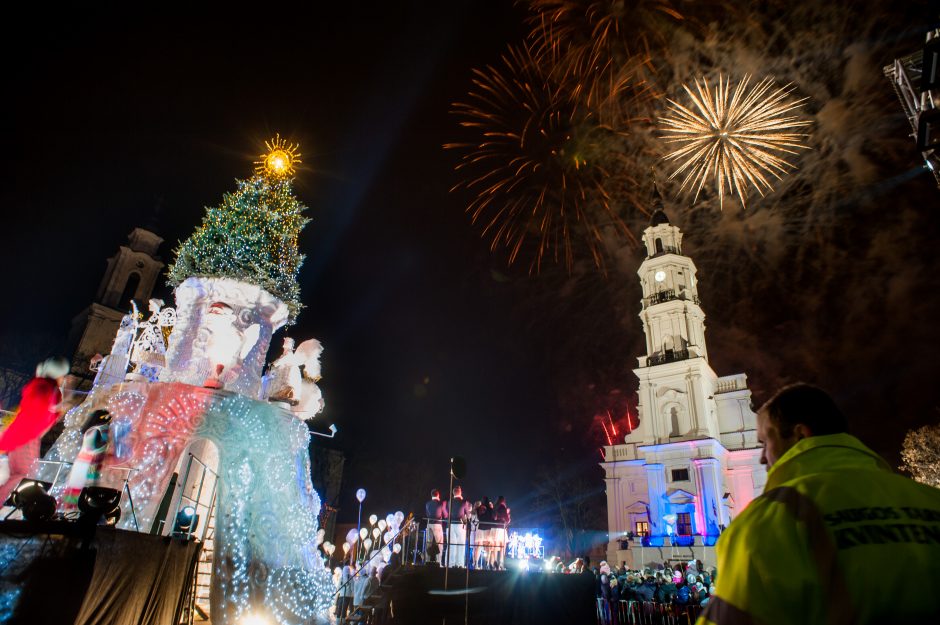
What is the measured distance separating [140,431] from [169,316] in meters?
4.48

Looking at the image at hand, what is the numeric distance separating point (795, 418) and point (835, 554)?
78 centimetres

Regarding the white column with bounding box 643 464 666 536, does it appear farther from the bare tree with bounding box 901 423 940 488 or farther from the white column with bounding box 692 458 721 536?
the bare tree with bounding box 901 423 940 488

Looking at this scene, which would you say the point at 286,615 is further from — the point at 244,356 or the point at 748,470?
the point at 748,470

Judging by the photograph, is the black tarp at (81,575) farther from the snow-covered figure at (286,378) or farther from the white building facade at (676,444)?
the white building facade at (676,444)

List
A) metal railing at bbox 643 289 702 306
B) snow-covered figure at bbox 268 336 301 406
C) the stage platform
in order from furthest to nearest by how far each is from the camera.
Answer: metal railing at bbox 643 289 702 306 → snow-covered figure at bbox 268 336 301 406 → the stage platform

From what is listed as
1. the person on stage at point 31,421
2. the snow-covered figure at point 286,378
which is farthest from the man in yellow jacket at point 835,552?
the snow-covered figure at point 286,378

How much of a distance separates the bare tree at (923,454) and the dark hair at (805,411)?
124 feet

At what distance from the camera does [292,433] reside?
1147cm

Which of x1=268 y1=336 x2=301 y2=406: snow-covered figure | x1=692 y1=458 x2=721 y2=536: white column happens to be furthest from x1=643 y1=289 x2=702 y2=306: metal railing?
x1=268 y1=336 x2=301 y2=406: snow-covered figure

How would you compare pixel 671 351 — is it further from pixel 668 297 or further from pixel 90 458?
pixel 90 458

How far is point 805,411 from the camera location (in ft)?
7.04

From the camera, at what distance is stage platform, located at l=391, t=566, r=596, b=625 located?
1038 centimetres

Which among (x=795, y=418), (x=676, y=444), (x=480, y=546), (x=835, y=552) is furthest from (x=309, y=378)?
(x=676, y=444)

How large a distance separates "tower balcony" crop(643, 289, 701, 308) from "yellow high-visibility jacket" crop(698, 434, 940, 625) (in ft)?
146
